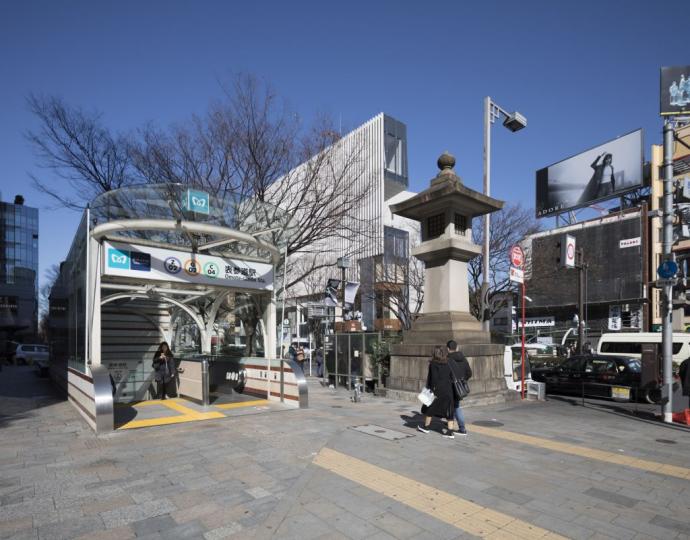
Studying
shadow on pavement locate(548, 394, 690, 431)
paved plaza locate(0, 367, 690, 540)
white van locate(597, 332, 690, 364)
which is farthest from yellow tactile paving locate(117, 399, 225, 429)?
white van locate(597, 332, 690, 364)

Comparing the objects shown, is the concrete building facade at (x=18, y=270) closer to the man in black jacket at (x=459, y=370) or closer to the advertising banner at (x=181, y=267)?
the advertising banner at (x=181, y=267)

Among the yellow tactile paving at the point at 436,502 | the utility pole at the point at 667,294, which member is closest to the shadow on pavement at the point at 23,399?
the yellow tactile paving at the point at 436,502

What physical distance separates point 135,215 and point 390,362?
308 inches

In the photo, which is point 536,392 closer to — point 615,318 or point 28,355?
point 28,355

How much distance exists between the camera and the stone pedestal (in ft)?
38.4

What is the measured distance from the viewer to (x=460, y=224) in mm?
12688

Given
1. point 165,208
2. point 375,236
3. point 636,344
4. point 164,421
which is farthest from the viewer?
point 375,236

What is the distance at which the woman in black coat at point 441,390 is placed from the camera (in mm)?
7633

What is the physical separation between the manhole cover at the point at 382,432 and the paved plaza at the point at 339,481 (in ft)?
0.11

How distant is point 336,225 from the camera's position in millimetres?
16406

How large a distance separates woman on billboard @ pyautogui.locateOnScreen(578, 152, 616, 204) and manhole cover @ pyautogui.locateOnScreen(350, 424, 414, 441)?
45682 mm

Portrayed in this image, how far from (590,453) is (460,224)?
7141 mm

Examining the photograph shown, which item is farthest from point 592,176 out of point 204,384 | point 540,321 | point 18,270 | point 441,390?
point 18,270

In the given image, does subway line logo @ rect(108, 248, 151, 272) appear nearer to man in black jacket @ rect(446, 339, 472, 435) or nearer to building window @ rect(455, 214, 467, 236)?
man in black jacket @ rect(446, 339, 472, 435)
